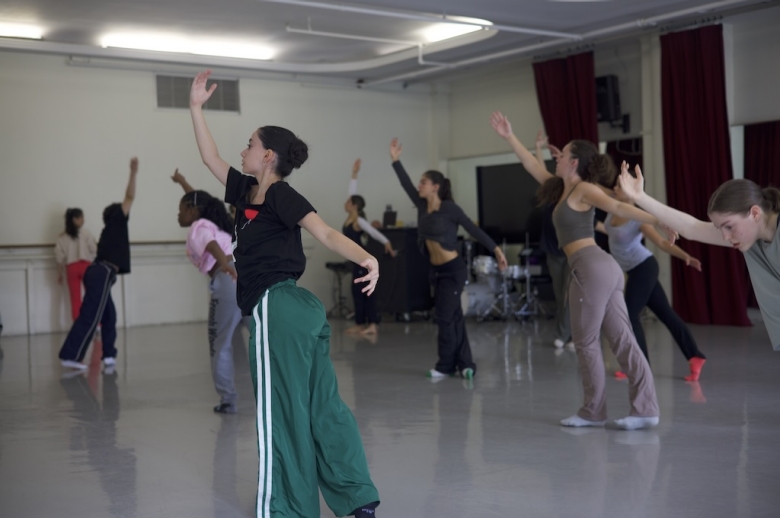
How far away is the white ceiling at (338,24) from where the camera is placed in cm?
866

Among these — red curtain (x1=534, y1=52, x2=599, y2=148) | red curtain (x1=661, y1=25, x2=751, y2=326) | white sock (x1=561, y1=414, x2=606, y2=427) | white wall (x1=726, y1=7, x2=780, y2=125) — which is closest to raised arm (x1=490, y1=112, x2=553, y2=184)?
white sock (x1=561, y1=414, x2=606, y2=427)

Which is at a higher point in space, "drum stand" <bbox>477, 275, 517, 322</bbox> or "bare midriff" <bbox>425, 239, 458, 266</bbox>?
"bare midriff" <bbox>425, 239, 458, 266</bbox>

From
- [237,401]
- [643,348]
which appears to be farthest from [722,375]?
[237,401]

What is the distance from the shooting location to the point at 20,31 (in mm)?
9820

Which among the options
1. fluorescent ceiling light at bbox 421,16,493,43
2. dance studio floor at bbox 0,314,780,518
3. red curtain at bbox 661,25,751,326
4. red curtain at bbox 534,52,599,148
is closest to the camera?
dance studio floor at bbox 0,314,780,518

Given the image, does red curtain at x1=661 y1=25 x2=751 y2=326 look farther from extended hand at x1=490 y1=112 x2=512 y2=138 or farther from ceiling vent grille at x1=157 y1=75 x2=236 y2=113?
ceiling vent grille at x1=157 y1=75 x2=236 y2=113

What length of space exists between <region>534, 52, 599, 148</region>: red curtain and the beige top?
5.70 m

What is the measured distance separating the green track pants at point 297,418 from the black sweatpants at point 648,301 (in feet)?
11.2

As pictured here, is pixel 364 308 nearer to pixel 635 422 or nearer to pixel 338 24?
pixel 338 24

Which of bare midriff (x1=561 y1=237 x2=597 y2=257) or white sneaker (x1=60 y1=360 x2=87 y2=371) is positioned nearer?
bare midriff (x1=561 y1=237 x2=597 y2=257)

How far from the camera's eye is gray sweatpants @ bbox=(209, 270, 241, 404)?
17.2 feet

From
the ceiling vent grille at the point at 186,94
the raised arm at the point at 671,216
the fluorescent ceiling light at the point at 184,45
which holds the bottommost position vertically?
the raised arm at the point at 671,216

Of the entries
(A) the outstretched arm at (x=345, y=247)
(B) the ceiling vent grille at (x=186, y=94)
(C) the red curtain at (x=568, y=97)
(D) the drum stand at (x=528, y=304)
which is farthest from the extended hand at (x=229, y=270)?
(C) the red curtain at (x=568, y=97)

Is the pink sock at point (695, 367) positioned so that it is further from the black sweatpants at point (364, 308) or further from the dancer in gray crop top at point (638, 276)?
the black sweatpants at point (364, 308)
